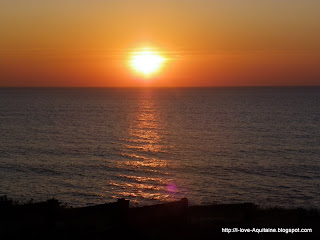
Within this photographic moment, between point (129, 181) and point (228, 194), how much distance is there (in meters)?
11.1

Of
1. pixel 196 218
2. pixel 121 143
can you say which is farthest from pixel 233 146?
pixel 196 218

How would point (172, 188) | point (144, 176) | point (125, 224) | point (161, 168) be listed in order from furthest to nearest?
point (161, 168), point (144, 176), point (172, 188), point (125, 224)

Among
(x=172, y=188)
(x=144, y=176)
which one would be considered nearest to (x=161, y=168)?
(x=144, y=176)

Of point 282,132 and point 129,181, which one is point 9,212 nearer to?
point 129,181

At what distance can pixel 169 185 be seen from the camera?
1871 inches

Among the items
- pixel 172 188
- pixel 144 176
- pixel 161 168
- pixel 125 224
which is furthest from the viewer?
pixel 161 168

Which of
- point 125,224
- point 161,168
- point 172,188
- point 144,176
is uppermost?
point 125,224

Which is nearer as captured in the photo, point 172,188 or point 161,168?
point 172,188

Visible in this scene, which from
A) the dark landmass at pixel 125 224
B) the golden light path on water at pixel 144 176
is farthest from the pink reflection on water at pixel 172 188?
the dark landmass at pixel 125 224

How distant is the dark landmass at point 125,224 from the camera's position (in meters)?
19.8

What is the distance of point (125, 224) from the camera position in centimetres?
2042

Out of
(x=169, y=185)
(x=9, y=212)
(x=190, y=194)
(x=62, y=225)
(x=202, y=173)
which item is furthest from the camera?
(x=202, y=173)

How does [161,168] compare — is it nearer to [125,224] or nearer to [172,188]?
[172,188]

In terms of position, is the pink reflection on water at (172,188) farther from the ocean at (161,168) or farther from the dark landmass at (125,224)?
the dark landmass at (125,224)
